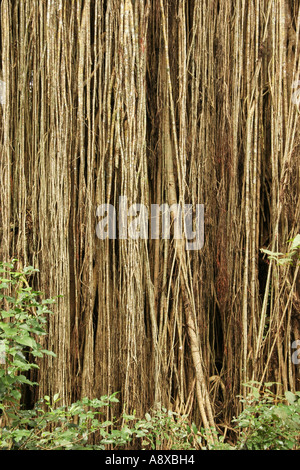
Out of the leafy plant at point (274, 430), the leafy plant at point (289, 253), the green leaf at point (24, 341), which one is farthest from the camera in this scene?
the leafy plant at point (289, 253)

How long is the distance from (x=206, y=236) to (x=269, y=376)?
0.72 metres

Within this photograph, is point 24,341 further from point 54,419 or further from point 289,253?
point 289,253

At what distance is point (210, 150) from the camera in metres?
1.88

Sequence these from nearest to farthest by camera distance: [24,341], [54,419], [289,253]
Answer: [24,341], [54,419], [289,253]

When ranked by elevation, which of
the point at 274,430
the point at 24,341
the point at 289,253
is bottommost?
the point at 274,430

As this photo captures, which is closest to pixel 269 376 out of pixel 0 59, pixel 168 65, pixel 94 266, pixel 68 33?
pixel 94 266

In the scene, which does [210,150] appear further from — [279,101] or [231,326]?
[231,326]

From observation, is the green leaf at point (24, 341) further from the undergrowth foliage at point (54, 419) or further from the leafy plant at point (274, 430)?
the leafy plant at point (274, 430)

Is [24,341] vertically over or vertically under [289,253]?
under

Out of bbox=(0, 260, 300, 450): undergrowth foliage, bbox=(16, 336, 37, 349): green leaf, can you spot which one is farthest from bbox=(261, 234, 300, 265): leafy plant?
bbox=(16, 336, 37, 349): green leaf

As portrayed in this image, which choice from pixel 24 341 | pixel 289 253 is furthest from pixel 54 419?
pixel 289 253

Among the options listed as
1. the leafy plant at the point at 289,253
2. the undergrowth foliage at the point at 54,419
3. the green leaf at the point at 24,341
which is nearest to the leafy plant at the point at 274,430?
the undergrowth foliage at the point at 54,419

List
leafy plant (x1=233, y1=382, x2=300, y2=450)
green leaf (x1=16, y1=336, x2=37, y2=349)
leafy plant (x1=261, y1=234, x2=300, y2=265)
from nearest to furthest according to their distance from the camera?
1. green leaf (x1=16, y1=336, x2=37, y2=349)
2. leafy plant (x1=233, y1=382, x2=300, y2=450)
3. leafy plant (x1=261, y1=234, x2=300, y2=265)

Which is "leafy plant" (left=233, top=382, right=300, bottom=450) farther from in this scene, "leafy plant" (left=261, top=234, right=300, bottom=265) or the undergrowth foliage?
"leafy plant" (left=261, top=234, right=300, bottom=265)
